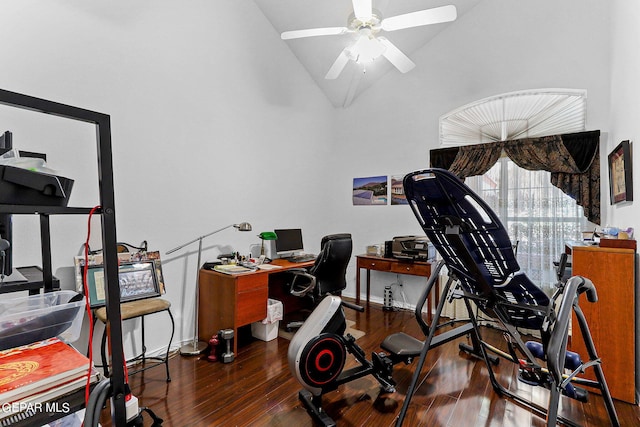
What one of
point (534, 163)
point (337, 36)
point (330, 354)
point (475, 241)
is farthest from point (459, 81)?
point (330, 354)

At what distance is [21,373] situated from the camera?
0.72 meters

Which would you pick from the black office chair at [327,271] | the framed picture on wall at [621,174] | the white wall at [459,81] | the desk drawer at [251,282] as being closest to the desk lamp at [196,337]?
the desk drawer at [251,282]

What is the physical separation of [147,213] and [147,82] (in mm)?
1176

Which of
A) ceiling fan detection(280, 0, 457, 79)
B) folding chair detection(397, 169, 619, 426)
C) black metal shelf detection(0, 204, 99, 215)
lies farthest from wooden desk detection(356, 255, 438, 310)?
black metal shelf detection(0, 204, 99, 215)

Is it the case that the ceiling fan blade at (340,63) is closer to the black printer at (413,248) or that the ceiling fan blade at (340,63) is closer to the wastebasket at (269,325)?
the black printer at (413,248)

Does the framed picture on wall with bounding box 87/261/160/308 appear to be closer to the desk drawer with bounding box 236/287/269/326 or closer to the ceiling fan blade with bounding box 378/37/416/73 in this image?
the desk drawer with bounding box 236/287/269/326

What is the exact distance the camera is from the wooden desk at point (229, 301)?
9.15 feet

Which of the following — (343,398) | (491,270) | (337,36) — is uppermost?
(337,36)

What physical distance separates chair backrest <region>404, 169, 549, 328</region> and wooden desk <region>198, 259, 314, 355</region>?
186cm

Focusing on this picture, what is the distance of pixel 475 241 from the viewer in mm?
1438

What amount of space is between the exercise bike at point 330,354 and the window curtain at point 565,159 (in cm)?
222

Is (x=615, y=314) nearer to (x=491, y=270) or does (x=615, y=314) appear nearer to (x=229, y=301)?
(x=491, y=270)

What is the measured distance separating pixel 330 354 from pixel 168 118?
2532 millimetres

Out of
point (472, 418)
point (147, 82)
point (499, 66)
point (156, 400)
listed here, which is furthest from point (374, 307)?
point (147, 82)
